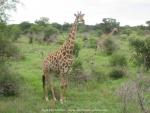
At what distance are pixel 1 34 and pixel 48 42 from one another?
22794 millimetres

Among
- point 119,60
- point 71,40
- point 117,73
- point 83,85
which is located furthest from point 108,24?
point 71,40

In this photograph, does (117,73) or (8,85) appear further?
(117,73)

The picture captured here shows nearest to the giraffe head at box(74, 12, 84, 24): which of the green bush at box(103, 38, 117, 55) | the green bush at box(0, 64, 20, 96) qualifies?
the green bush at box(0, 64, 20, 96)

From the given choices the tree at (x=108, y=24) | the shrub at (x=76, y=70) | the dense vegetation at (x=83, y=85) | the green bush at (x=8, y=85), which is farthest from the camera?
the tree at (x=108, y=24)

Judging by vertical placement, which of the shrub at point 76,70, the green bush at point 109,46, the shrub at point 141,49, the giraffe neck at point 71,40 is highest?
the giraffe neck at point 71,40

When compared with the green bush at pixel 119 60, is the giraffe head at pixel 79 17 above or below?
above

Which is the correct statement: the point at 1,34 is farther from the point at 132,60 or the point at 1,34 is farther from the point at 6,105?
the point at 132,60

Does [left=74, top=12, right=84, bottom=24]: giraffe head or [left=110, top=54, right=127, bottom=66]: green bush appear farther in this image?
[left=110, top=54, right=127, bottom=66]: green bush

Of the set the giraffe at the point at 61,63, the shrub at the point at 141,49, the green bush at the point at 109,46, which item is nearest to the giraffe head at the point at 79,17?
the giraffe at the point at 61,63

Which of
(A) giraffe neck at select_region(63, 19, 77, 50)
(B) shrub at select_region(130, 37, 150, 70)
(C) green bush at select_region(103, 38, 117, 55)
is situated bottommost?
(C) green bush at select_region(103, 38, 117, 55)

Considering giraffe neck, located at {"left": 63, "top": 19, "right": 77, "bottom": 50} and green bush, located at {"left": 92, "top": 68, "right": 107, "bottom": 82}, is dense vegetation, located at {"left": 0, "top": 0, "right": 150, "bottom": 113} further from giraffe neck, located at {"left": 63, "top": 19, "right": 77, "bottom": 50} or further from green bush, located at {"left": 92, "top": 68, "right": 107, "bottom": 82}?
giraffe neck, located at {"left": 63, "top": 19, "right": 77, "bottom": 50}

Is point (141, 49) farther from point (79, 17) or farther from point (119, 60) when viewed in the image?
point (79, 17)

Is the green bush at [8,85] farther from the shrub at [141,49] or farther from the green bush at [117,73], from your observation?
the shrub at [141,49]

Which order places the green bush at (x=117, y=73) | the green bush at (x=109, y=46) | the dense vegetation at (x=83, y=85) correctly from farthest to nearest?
1. the green bush at (x=109, y=46)
2. the green bush at (x=117, y=73)
3. the dense vegetation at (x=83, y=85)
